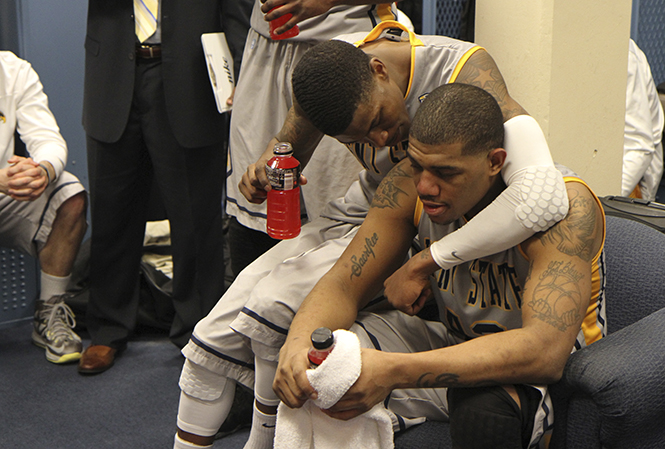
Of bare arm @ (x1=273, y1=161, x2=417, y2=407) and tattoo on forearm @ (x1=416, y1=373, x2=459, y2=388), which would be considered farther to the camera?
bare arm @ (x1=273, y1=161, x2=417, y2=407)

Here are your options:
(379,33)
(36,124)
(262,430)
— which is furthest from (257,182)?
Result: (36,124)

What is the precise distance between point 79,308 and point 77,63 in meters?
1.12

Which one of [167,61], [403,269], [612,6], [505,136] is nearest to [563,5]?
[612,6]

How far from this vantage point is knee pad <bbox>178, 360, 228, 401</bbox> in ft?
5.44

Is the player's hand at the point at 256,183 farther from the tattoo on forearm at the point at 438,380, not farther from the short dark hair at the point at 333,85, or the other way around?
the tattoo on forearm at the point at 438,380

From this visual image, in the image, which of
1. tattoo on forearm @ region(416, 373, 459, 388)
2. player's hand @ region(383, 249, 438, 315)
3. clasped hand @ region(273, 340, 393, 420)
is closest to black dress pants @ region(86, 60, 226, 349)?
player's hand @ region(383, 249, 438, 315)

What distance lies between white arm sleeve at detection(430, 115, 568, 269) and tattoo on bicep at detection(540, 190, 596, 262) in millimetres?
23

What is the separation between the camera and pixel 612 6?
2320 mm

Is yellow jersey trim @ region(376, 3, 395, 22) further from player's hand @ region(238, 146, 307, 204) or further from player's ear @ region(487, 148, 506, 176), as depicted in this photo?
player's ear @ region(487, 148, 506, 176)

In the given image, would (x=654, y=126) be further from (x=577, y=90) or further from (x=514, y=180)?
(x=514, y=180)

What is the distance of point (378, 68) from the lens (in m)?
1.57

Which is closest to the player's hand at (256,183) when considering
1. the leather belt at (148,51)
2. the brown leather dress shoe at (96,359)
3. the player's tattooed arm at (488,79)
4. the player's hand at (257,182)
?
the player's hand at (257,182)

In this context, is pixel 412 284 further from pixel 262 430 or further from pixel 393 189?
pixel 262 430

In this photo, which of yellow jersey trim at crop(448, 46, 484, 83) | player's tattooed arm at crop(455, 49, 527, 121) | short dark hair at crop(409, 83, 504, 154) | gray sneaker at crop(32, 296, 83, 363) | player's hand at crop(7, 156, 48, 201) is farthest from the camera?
gray sneaker at crop(32, 296, 83, 363)
